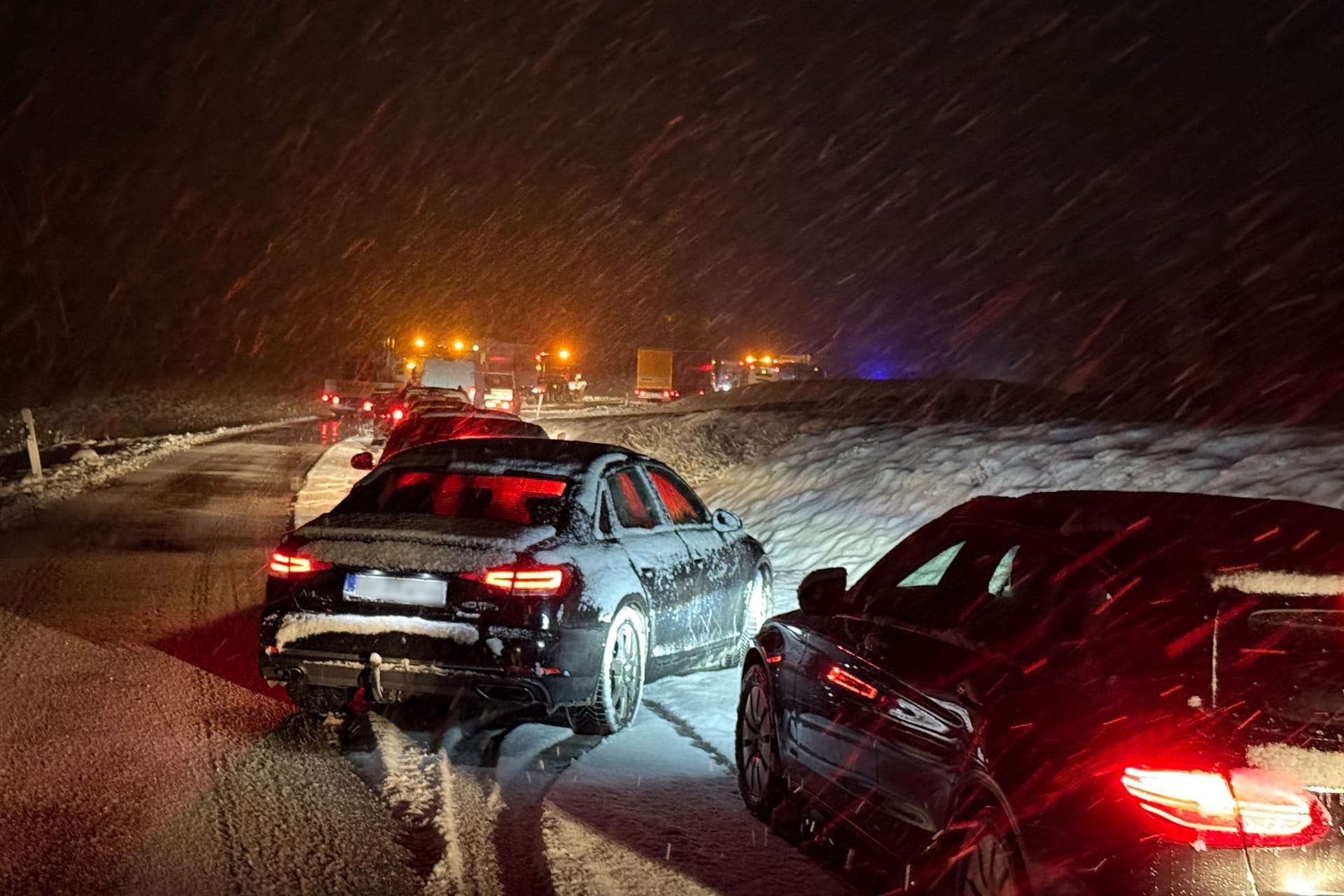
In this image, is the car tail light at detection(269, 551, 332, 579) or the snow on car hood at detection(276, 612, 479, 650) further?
the car tail light at detection(269, 551, 332, 579)

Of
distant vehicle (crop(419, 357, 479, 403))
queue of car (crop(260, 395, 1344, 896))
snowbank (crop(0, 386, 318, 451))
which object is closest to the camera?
queue of car (crop(260, 395, 1344, 896))

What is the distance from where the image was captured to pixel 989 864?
354 cm

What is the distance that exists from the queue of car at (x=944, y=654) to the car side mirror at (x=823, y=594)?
13 mm

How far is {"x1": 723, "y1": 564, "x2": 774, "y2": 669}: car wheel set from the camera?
8.66 m

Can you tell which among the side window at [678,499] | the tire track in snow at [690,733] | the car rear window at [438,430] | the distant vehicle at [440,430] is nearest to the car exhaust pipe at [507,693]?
the tire track in snow at [690,733]

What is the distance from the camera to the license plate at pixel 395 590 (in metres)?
6.25

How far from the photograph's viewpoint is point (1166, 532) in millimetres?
3826

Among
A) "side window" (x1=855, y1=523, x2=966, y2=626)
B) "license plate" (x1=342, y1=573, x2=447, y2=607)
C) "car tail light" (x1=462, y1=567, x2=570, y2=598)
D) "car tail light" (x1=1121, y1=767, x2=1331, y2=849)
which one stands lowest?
"license plate" (x1=342, y1=573, x2=447, y2=607)

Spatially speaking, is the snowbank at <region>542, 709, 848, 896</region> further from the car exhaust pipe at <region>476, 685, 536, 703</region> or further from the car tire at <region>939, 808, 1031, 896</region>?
the car tire at <region>939, 808, 1031, 896</region>

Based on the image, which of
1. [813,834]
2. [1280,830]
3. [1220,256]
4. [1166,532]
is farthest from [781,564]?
[1220,256]

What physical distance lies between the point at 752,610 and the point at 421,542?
3.27m

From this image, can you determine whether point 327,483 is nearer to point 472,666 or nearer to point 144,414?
point 472,666

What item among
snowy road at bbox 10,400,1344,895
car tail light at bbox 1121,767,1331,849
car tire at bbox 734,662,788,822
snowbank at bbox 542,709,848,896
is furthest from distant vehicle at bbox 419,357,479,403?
car tail light at bbox 1121,767,1331,849

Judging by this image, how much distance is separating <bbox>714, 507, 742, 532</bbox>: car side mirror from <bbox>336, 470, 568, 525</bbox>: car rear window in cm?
182
